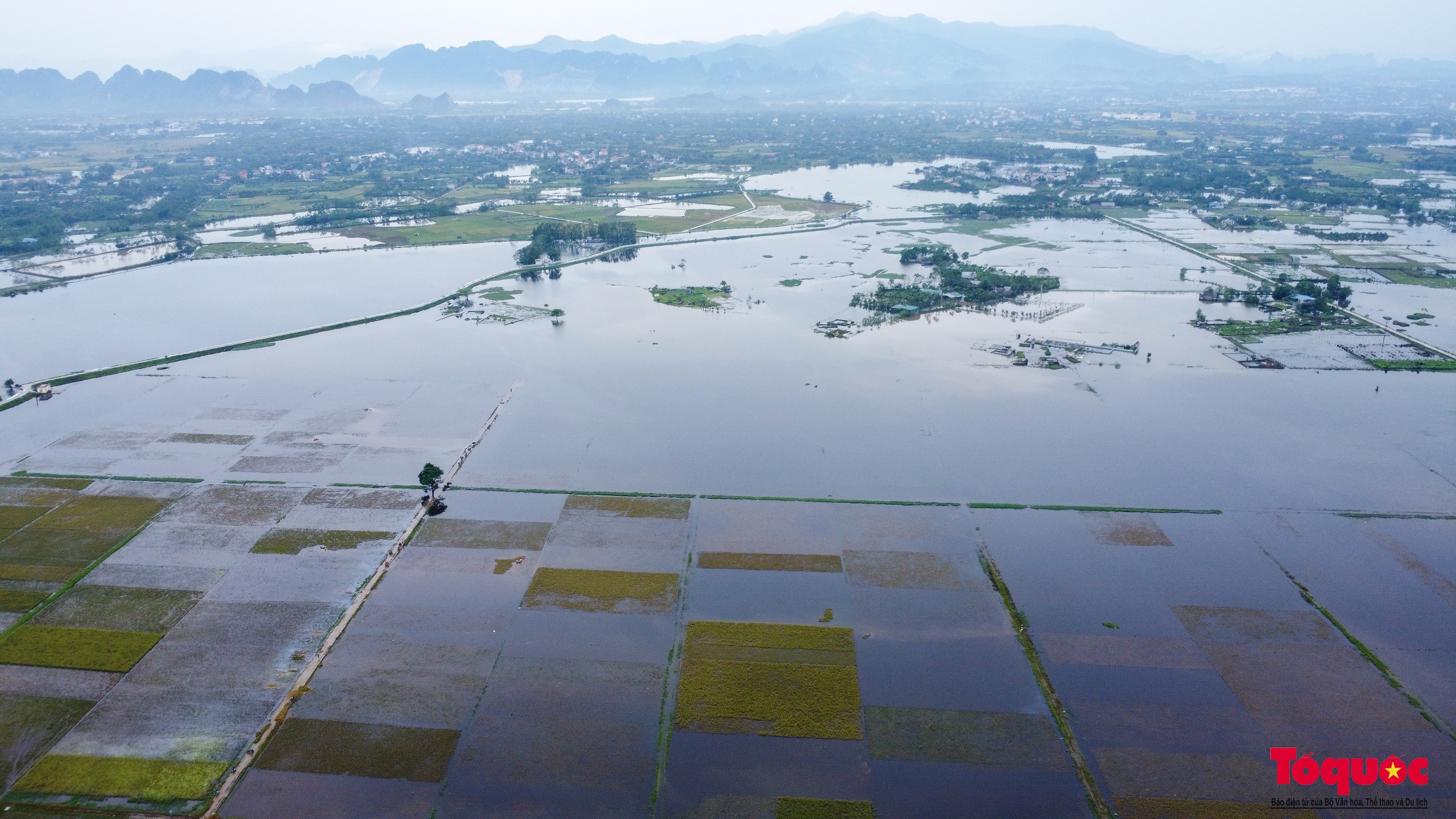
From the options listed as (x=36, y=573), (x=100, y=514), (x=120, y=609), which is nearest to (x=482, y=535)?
(x=120, y=609)

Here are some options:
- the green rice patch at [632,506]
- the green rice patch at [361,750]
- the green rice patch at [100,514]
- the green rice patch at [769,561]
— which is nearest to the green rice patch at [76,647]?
the green rice patch at [100,514]

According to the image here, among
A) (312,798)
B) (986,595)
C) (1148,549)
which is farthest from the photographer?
(1148,549)

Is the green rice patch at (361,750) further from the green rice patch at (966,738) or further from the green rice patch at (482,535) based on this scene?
the green rice patch at (966,738)

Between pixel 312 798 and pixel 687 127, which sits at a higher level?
pixel 687 127

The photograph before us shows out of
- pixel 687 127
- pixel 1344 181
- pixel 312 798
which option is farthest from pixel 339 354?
pixel 687 127

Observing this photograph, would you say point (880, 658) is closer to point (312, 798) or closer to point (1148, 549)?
point (1148, 549)

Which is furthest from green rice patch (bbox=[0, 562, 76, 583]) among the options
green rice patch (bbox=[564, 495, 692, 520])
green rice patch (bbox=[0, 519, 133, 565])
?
green rice patch (bbox=[564, 495, 692, 520])

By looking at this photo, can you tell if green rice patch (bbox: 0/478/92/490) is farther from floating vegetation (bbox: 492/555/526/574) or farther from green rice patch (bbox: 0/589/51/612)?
floating vegetation (bbox: 492/555/526/574)
